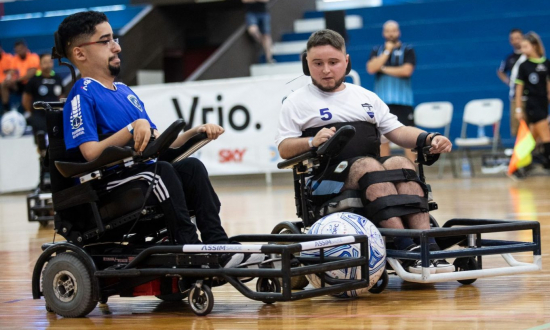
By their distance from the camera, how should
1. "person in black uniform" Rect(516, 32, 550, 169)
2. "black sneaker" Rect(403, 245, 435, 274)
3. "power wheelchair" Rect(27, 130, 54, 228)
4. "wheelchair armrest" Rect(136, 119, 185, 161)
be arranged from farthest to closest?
"person in black uniform" Rect(516, 32, 550, 169)
"power wheelchair" Rect(27, 130, 54, 228)
"black sneaker" Rect(403, 245, 435, 274)
"wheelchair armrest" Rect(136, 119, 185, 161)

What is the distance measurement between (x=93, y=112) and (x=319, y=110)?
1.03m

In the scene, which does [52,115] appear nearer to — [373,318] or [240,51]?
[373,318]

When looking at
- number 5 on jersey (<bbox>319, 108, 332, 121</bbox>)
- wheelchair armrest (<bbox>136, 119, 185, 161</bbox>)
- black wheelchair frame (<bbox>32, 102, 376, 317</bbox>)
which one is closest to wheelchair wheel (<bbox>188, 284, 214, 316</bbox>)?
black wheelchair frame (<bbox>32, 102, 376, 317</bbox>)

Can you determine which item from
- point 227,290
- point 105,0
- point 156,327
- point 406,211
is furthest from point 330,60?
point 105,0

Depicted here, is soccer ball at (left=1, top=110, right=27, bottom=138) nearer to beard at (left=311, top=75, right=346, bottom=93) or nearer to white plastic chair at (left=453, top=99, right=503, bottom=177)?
white plastic chair at (left=453, top=99, right=503, bottom=177)

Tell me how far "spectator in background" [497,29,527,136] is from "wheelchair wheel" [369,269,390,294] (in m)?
7.57

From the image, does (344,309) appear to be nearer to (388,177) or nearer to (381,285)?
(381,285)

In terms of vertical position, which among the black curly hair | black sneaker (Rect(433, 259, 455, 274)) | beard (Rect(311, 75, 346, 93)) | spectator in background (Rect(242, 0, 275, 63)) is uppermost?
spectator in background (Rect(242, 0, 275, 63))

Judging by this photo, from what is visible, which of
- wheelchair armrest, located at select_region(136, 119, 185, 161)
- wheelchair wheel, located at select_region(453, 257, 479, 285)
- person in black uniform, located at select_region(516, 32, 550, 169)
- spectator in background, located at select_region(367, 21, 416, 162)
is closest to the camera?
wheelchair armrest, located at select_region(136, 119, 185, 161)

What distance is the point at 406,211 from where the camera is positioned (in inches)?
144

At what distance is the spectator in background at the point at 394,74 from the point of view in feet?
30.1

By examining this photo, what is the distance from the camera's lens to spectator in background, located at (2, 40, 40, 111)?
548 inches

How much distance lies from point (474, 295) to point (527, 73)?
310 inches

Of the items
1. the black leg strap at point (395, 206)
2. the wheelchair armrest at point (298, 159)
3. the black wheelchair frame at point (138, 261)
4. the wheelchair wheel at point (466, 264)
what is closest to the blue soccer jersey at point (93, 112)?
the black wheelchair frame at point (138, 261)
